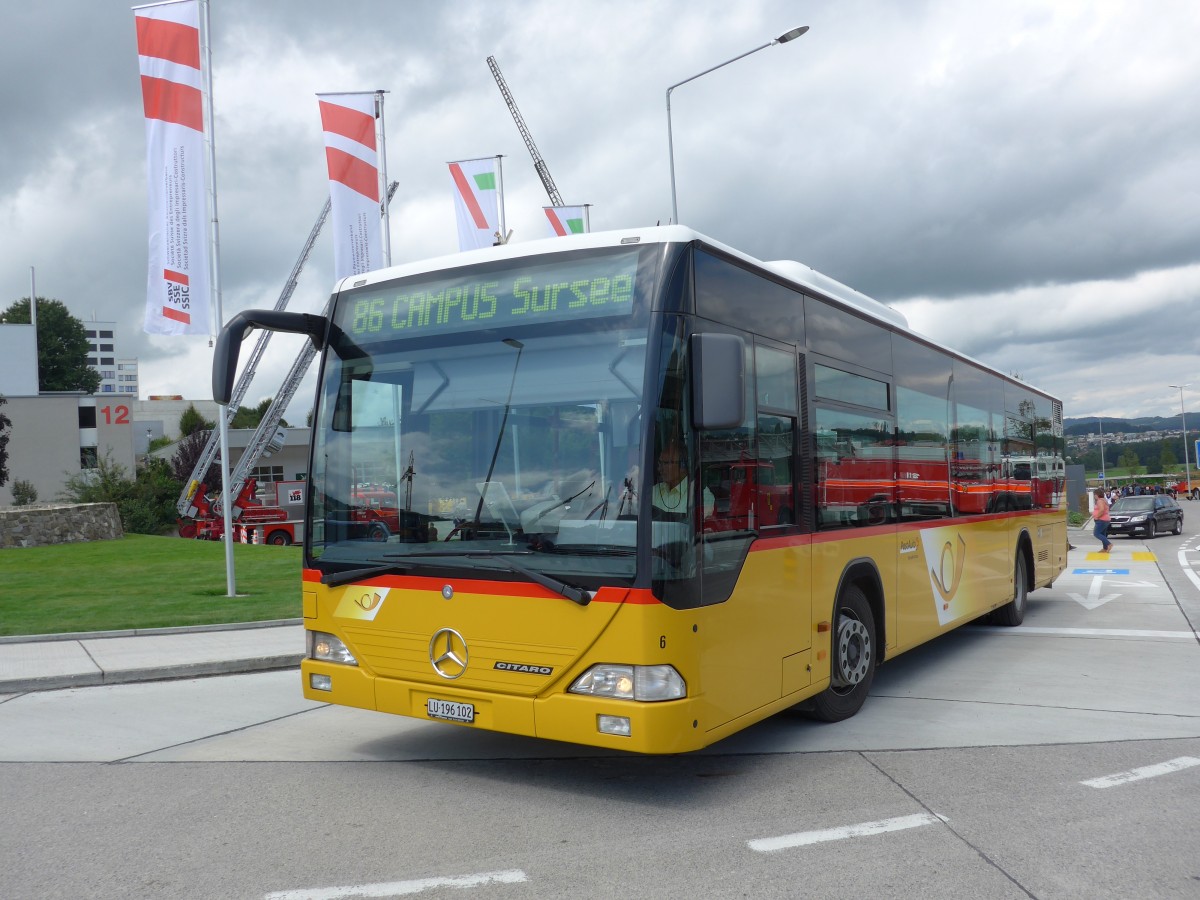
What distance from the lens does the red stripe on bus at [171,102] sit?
46.0 feet

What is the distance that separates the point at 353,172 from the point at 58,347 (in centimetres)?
7203

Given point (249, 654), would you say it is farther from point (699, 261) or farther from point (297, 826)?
point (699, 261)

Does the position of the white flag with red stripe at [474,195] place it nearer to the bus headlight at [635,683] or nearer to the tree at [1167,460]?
the bus headlight at [635,683]

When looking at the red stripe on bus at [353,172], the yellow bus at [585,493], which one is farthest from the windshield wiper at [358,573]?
the red stripe on bus at [353,172]

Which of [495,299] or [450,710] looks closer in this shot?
[450,710]

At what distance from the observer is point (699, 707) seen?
16.9ft

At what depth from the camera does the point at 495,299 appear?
5727mm

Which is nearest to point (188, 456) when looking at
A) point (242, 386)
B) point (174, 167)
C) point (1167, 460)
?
point (242, 386)

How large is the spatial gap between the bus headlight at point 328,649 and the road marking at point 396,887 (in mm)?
1901

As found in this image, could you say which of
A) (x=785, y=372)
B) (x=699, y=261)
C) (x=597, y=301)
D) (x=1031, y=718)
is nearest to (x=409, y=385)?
(x=597, y=301)

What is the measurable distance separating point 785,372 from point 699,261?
1219 mm

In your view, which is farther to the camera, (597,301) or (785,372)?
(785,372)

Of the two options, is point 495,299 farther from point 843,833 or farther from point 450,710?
point 843,833

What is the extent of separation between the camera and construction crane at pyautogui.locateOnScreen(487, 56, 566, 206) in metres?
76.1
